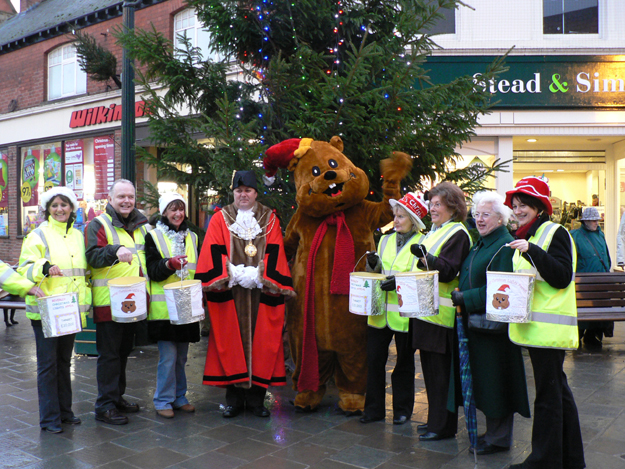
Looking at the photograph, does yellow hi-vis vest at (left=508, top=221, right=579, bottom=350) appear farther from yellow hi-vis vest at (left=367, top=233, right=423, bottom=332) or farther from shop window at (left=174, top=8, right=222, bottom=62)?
shop window at (left=174, top=8, right=222, bottom=62)

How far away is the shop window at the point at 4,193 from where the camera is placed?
1822 centimetres

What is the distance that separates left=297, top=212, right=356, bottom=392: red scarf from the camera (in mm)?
4863

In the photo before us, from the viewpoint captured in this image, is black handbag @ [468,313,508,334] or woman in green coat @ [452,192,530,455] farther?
woman in green coat @ [452,192,530,455]

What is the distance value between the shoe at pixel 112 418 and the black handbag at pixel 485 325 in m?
2.89

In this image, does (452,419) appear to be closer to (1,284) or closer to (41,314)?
(41,314)

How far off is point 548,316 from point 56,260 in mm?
3627

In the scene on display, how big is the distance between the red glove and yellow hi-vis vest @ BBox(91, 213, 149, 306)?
0.30 m

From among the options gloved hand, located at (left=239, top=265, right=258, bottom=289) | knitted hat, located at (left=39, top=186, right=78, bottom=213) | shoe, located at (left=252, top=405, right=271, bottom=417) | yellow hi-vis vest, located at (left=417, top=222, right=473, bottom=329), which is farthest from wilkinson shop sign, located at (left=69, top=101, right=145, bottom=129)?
yellow hi-vis vest, located at (left=417, top=222, right=473, bottom=329)

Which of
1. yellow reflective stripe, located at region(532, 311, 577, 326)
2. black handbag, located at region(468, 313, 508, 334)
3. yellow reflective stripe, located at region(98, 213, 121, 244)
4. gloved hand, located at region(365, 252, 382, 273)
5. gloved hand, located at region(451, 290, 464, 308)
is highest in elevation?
yellow reflective stripe, located at region(98, 213, 121, 244)

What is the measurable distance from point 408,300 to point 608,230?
401 inches

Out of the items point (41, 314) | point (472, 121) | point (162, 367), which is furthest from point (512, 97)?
point (41, 314)

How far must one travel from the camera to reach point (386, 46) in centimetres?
592

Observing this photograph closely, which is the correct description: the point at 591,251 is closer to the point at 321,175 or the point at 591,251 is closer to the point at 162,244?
the point at 321,175

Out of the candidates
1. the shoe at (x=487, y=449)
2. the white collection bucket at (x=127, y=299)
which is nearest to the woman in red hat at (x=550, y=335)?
the shoe at (x=487, y=449)
